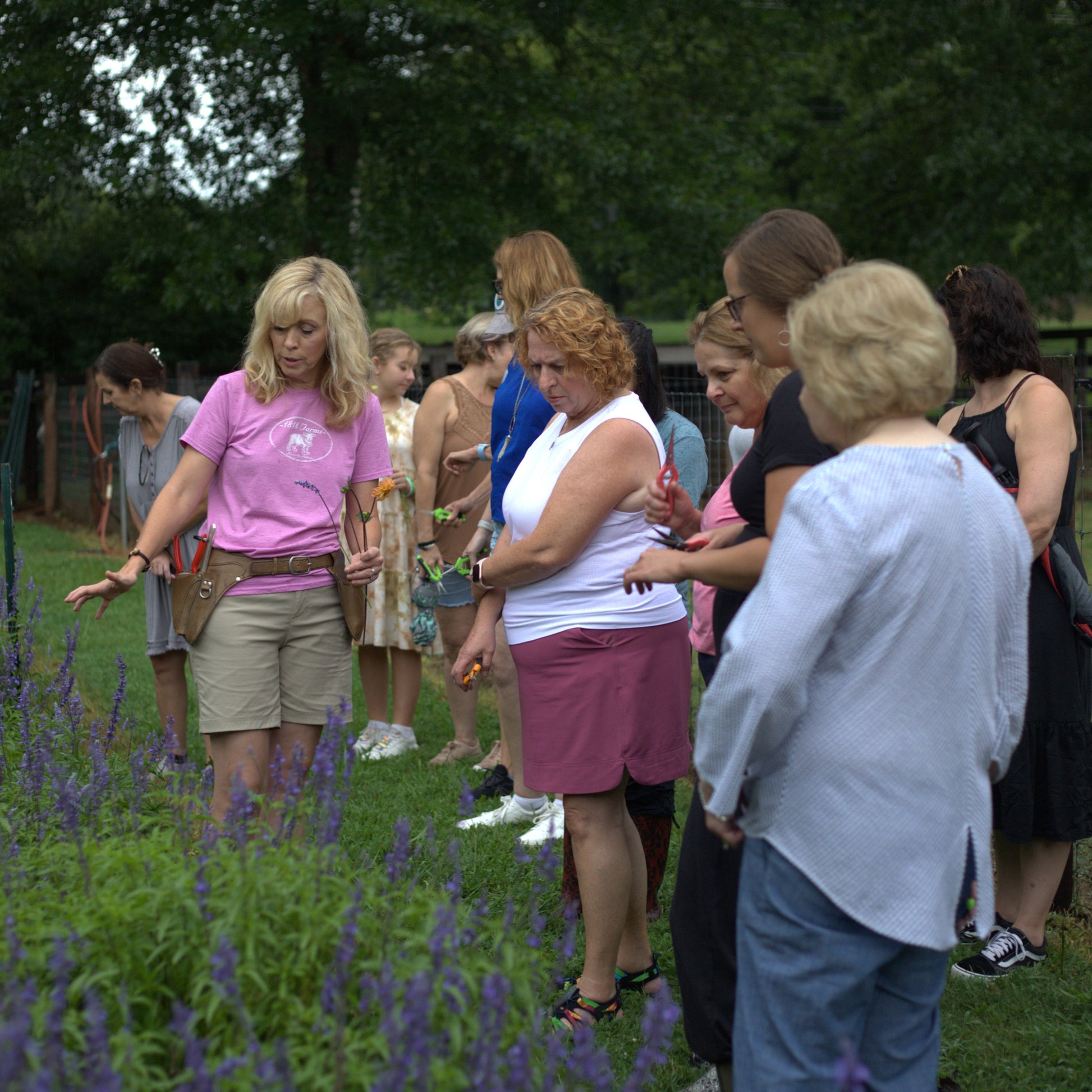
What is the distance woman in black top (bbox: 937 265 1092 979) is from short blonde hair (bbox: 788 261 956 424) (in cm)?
171

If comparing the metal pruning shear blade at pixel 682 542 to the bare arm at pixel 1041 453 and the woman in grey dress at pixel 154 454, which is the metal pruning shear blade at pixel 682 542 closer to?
the bare arm at pixel 1041 453

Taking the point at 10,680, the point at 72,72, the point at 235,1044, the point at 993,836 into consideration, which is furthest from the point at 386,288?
the point at 235,1044

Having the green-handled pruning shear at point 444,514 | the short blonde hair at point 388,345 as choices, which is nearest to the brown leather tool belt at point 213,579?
the green-handled pruning shear at point 444,514

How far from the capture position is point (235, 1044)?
2.21 meters

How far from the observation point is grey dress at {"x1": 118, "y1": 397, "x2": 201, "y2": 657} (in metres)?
5.89

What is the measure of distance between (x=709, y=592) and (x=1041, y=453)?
1142 mm

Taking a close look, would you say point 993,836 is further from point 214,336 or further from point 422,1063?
point 214,336

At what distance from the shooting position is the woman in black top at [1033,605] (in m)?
3.64

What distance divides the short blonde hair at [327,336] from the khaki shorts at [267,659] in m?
0.60

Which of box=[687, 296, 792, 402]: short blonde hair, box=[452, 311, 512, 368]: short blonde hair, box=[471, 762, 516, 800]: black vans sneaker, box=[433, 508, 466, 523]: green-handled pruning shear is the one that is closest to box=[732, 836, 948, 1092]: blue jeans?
box=[687, 296, 792, 402]: short blonde hair

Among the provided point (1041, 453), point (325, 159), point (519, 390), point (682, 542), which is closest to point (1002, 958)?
point (1041, 453)

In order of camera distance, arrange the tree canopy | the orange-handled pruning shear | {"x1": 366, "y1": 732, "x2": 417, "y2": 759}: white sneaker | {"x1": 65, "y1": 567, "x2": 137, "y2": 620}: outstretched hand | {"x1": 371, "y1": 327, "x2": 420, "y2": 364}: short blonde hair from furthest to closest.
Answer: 1. the tree canopy
2. {"x1": 371, "y1": 327, "x2": 420, "y2": 364}: short blonde hair
3. {"x1": 366, "y1": 732, "x2": 417, "y2": 759}: white sneaker
4. {"x1": 65, "y1": 567, "x2": 137, "y2": 620}: outstretched hand
5. the orange-handled pruning shear

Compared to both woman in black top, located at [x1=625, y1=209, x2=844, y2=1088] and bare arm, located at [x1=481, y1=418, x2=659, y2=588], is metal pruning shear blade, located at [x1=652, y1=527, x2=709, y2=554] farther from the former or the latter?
bare arm, located at [x1=481, y1=418, x2=659, y2=588]

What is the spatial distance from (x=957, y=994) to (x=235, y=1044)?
2.39 m
